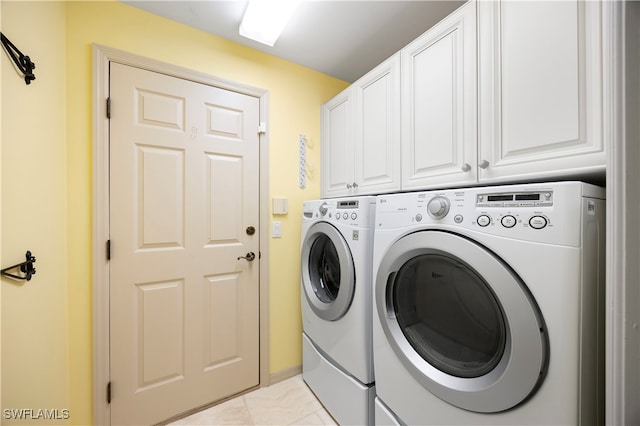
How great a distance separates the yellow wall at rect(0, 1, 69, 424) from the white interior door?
0.65 feet

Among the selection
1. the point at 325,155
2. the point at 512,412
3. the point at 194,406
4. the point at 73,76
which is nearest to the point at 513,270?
the point at 512,412

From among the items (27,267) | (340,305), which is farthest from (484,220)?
(27,267)

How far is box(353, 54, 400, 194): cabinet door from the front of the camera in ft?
4.36

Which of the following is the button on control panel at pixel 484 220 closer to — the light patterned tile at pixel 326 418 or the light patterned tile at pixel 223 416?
the light patterned tile at pixel 326 418

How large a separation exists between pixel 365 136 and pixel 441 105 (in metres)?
0.49

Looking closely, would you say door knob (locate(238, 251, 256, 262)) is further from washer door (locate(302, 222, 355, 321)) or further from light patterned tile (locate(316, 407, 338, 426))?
light patterned tile (locate(316, 407, 338, 426))

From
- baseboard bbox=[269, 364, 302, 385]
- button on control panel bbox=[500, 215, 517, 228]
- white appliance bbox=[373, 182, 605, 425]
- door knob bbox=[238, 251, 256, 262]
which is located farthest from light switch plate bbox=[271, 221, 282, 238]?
button on control panel bbox=[500, 215, 517, 228]

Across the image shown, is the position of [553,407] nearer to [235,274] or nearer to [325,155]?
[235,274]

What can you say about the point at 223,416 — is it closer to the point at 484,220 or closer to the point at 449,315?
the point at 449,315

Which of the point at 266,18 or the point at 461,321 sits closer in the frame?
the point at 461,321

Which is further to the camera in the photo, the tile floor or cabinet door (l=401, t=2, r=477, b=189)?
the tile floor

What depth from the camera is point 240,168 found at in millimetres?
1658

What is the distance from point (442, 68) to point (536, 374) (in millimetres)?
1174

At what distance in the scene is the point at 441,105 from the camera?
43.9 inches
